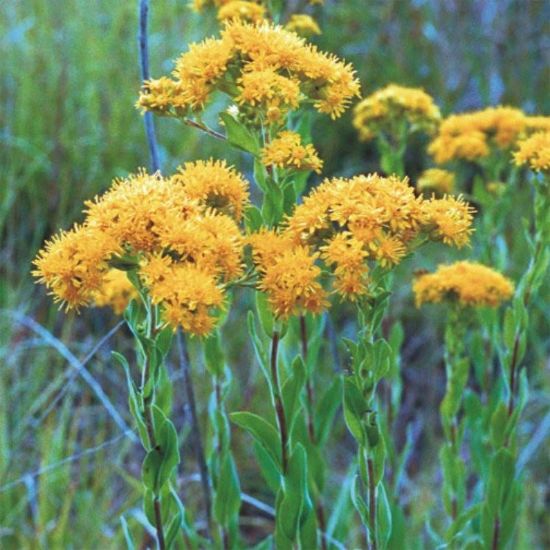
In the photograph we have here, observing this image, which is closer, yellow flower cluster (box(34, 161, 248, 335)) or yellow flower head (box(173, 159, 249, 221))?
yellow flower cluster (box(34, 161, 248, 335))

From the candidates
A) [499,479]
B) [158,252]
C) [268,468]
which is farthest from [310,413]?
[158,252]

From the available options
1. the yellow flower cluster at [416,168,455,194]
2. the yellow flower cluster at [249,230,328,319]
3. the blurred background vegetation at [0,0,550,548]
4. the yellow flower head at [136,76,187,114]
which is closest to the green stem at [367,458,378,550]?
the yellow flower cluster at [249,230,328,319]

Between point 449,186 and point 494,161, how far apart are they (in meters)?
0.16

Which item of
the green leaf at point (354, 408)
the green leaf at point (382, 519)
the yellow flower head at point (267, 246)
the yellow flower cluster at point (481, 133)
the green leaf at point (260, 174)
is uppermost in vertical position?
the yellow flower cluster at point (481, 133)

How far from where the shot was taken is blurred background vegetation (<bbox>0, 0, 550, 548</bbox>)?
10.2ft

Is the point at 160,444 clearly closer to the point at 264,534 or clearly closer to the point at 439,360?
the point at 264,534

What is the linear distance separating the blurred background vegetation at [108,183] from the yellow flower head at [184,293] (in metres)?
0.84

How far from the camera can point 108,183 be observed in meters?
4.33

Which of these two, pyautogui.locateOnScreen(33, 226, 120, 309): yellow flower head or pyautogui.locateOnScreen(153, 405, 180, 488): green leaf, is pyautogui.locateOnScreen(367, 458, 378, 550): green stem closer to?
pyautogui.locateOnScreen(153, 405, 180, 488): green leaf

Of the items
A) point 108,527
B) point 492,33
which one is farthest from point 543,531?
point 492,33

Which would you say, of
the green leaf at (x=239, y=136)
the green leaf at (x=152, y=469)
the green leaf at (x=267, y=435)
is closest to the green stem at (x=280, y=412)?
the green leaf at (x=267, y=435)

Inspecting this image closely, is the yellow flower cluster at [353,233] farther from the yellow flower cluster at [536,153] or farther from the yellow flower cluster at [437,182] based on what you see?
the yellow flower cluster at [437,182]

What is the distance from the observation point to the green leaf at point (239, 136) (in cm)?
181

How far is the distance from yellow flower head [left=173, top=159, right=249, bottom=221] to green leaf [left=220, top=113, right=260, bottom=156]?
0.20 feet
